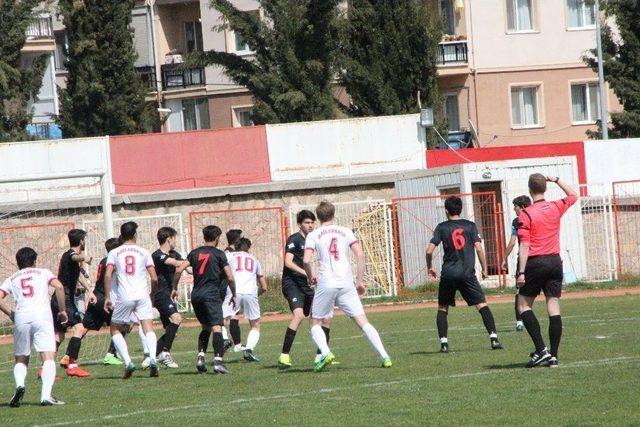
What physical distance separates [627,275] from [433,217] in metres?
4.87

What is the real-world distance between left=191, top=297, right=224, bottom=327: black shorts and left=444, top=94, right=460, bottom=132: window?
125 ft

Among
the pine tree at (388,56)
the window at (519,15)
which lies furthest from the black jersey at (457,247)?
the window at (519,15)

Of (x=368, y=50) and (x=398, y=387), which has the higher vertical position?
(x=368, y=50)

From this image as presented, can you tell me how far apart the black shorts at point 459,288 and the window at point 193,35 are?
1655 inches

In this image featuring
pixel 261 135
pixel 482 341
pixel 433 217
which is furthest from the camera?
pixel 261 135

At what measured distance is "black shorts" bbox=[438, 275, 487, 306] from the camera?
16.4 m

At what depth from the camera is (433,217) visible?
31812mm

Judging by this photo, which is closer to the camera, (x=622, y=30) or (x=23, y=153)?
(x=23, y=153)

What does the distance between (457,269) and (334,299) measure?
2057 millimetres

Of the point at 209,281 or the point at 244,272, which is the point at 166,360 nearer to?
the point at 209,281

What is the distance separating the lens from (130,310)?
623 inches

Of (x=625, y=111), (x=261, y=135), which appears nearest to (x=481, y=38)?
(x=625, y=111)

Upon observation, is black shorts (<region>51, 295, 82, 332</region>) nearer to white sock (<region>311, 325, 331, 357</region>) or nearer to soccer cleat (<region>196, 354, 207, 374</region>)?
soccer cleat (<region>196, 354, 207, 374</region>)

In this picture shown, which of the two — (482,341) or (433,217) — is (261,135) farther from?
(482,341)
